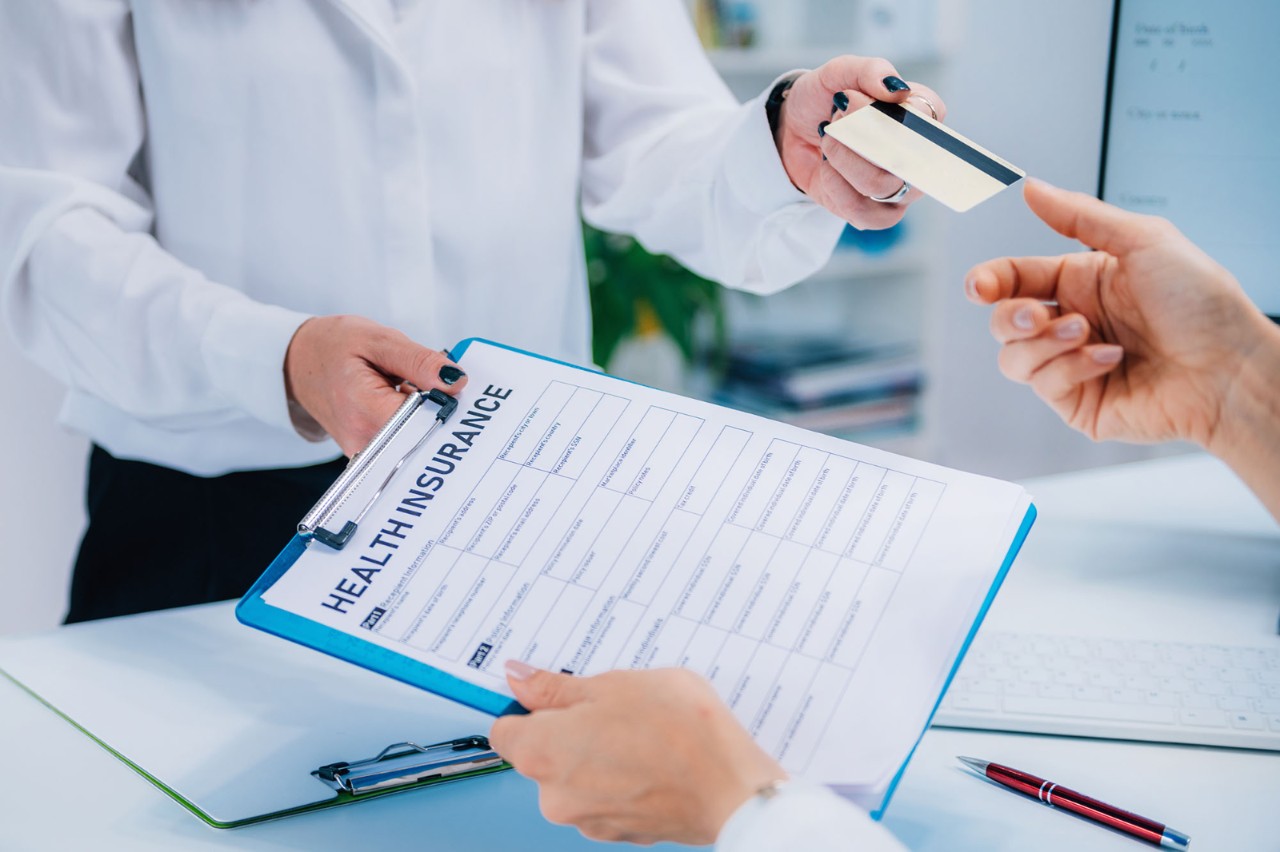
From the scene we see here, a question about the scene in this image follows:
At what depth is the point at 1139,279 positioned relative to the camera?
767mm

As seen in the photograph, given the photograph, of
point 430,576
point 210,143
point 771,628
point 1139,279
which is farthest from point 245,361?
point 1139,279

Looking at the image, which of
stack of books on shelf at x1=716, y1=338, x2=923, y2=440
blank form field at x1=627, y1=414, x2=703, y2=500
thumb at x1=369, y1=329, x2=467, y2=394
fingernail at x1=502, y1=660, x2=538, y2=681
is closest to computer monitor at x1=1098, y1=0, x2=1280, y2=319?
blank form field at x1=627, y1=414, x2=703, y2=500

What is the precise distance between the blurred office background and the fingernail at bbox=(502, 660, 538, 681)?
88 centimetres

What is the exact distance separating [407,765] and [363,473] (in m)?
0.20

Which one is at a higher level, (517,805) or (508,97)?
(508,97)

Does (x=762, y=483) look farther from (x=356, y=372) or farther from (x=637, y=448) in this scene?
(x=356, y=372)

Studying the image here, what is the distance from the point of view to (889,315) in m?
2.62

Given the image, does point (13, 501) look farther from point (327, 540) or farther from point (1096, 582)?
point (1096, 582)

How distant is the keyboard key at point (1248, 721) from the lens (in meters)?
0.78

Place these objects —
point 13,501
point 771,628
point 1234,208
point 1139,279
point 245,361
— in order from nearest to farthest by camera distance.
→ point 771,628 < point 1139,279 < point 245,361 < point 1234,208 < point 13,501

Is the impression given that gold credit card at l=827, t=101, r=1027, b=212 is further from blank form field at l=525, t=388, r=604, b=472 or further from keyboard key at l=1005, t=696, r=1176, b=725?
keyboard key at l=1005, t=696, r=1176, b=725

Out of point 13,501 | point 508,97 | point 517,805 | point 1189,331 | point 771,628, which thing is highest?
point 508,97

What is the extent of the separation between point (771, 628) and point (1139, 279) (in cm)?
37

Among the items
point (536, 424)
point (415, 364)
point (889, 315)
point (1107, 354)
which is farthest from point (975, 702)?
point (889, 315)
